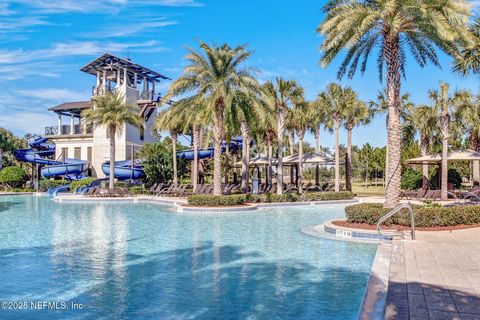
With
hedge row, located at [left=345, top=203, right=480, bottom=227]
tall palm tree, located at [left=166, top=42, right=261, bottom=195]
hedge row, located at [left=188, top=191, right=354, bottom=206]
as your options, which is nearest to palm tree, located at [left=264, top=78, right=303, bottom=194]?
hedge row, located at [left=188, top=191, right=354, bottom=206]

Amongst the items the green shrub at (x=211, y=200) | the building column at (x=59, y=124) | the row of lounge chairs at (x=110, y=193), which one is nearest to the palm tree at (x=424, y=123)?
the green shrub at (x=211, y=200)

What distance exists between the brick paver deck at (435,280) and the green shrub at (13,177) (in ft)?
127

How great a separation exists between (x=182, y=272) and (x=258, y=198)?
1485 centimetres

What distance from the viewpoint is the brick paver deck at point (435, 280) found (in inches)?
198

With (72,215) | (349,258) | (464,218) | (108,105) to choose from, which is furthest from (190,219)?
(108,105)

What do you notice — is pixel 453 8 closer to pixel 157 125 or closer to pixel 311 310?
pixel 311 310

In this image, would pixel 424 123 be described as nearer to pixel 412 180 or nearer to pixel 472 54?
pixel 412 180

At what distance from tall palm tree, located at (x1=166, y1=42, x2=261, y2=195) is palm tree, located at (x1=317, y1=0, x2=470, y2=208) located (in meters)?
6.50

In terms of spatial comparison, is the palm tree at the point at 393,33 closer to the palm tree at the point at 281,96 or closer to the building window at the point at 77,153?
the palm tree at the point at 281,96

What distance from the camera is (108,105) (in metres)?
29.1

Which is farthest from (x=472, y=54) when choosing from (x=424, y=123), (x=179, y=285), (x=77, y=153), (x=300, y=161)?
(x=77, y=153)

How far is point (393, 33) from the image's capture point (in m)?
Answer: 12.9

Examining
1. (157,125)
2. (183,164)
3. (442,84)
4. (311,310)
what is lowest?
(311,310)

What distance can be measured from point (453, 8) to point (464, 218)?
6.55 metres
